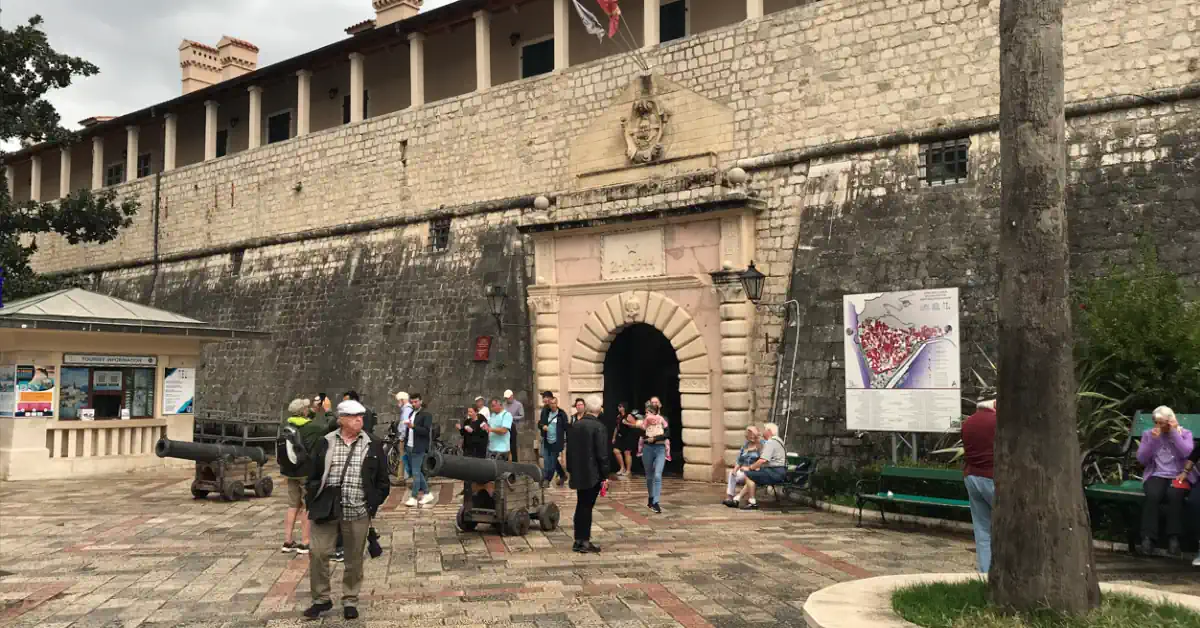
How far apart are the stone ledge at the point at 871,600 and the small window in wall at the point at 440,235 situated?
14999 mm

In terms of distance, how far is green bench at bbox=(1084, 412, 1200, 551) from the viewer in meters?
8.69

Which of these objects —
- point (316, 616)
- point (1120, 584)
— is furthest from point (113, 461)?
point (1120, 584)

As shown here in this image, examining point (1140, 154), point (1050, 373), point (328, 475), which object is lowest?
point (328, 475)

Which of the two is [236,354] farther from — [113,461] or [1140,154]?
[1140,154]

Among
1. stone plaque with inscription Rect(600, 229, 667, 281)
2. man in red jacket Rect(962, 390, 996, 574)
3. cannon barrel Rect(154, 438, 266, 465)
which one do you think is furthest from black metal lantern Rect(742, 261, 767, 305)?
cannon barrel Rect(154, 438, 266, 465)

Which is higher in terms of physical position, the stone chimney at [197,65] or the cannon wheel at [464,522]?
the stone chimney at [197,65]

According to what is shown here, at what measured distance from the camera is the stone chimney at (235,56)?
103 feet

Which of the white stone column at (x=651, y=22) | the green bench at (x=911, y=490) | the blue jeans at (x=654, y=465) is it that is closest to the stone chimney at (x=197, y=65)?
the white stone column at (x=651, y=22)

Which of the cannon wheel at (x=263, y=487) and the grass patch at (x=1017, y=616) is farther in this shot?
the cannon wheel at (x=263, y=487)

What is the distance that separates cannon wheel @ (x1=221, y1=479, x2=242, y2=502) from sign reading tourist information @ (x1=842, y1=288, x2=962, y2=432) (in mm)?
8270

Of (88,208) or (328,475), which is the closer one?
(328,475)

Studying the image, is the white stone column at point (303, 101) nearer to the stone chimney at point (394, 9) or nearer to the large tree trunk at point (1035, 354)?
the stone chimney at point (394, 9)

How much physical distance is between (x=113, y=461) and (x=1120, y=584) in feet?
52.3

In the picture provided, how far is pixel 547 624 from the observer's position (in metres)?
6.31
